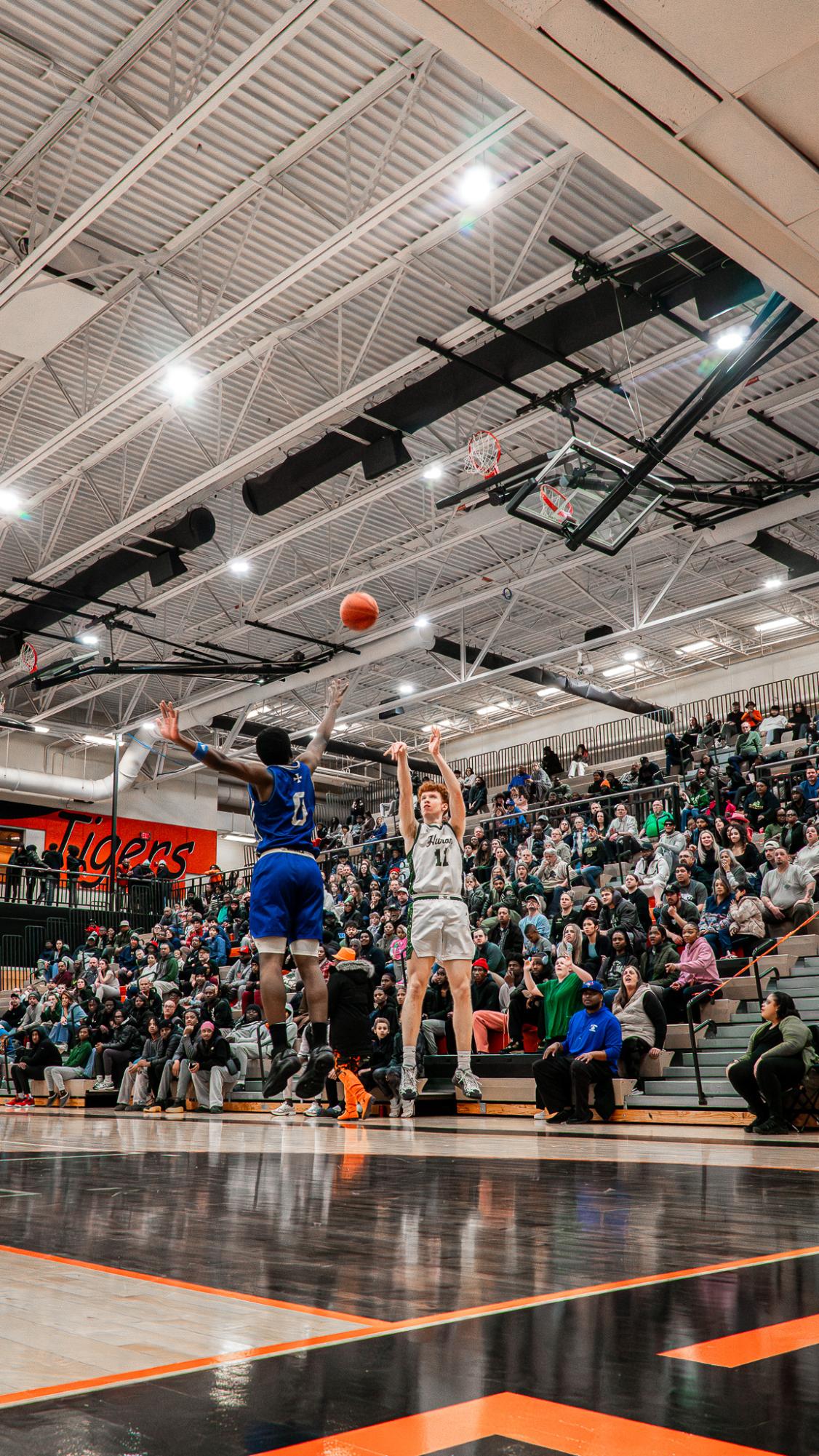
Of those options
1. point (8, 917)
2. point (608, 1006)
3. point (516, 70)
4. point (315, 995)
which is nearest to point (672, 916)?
point (608, 1006)

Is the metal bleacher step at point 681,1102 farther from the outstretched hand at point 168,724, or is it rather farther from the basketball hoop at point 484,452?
the basketball hoop at point 484,452

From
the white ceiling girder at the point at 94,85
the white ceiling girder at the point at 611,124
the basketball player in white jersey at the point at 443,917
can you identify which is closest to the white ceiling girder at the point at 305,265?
the white ceiling girder at the point at 94,85

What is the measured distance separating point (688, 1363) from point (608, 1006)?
9.72m

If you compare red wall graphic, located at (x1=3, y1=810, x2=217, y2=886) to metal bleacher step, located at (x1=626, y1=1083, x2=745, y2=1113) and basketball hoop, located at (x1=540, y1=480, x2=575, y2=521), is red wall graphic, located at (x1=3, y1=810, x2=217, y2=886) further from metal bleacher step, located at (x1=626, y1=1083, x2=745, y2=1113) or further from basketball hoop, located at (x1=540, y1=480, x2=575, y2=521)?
metal bleacher step, located at (x1=626, y1=1083, x2=745, y2=1113)

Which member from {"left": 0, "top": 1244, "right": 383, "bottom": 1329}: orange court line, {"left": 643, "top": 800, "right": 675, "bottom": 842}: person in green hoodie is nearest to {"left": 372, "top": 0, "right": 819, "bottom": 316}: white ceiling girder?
{"left": 0, "top": 1244, "right": 383, "bottom": 1329}: orange court line

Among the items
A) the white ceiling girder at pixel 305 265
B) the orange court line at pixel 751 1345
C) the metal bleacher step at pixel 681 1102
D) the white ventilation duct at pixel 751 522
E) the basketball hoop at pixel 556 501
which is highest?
the white ceiling girder at pixel 305 265

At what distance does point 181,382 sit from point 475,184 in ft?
16.0

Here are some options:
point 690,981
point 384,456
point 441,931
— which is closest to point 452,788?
point 441,931

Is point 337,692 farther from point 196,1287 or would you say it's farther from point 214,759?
point 196,1287

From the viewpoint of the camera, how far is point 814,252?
5.82 metres

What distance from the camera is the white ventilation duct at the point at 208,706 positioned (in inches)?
947

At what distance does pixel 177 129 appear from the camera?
35.2 ft

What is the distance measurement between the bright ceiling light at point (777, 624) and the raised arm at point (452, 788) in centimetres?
2049

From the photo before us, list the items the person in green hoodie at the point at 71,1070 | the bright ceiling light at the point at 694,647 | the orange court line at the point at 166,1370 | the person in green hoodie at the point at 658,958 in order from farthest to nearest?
the bright ceiling light at the point at 694,647 < the person in green hoodie at the point at 71,1070 < the person in green hoodie at the point at 658,958 < the orange court line at the point at 166,1370
